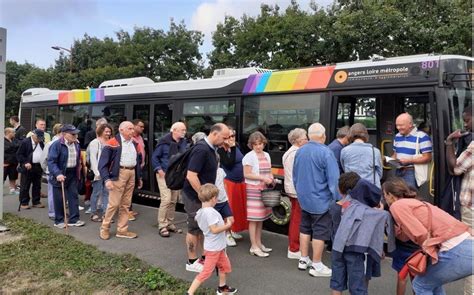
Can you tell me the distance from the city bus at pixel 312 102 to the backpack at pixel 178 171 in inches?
90.3

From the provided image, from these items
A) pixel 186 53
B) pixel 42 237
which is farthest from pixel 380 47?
pixel 186 53

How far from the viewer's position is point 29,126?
12.8 meters

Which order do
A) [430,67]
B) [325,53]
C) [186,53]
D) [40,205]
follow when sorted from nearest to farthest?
[430,67] < [40,205] < [325,53] < [186,53]

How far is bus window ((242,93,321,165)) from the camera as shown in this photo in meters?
6.37

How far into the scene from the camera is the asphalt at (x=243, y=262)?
4.38 metres

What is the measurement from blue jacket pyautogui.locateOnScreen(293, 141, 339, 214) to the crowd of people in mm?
11

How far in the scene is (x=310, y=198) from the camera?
4641 mm

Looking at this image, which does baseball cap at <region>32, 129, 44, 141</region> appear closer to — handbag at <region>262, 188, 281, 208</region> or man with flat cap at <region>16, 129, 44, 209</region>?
man with flat cap at <region>16, 129, 44, 209</region>

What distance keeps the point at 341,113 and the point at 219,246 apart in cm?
310

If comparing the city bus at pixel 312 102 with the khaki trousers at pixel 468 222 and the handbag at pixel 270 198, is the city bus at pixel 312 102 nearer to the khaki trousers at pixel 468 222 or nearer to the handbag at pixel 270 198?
the khaki trousers at pixel 468 222

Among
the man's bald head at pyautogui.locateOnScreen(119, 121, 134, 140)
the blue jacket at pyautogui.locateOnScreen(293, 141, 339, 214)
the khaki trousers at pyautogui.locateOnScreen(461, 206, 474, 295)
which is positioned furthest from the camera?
the man's bald head at pyautogui.locateOnScreen(119, 121, 134, 140)

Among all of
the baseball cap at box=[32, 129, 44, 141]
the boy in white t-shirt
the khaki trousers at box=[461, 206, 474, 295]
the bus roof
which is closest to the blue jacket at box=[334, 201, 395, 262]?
the khaki trousers at box=[461, 206, 474, 295]

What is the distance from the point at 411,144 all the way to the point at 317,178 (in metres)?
1.41

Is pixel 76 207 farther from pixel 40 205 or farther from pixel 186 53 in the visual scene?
pixel 186 53
